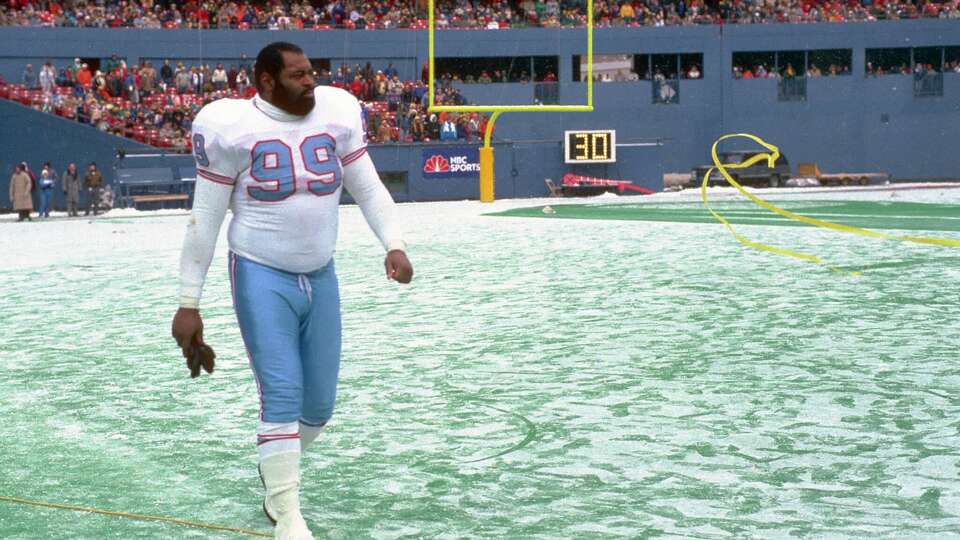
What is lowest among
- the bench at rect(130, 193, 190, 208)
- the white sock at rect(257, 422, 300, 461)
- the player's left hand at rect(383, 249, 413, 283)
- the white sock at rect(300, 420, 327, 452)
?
the bench at rect(130, 193, 190, 208)

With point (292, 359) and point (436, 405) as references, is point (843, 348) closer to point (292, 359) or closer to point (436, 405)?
→ point (436, 405)

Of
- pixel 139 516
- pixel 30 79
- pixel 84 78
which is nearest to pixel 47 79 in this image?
pixel 30 79

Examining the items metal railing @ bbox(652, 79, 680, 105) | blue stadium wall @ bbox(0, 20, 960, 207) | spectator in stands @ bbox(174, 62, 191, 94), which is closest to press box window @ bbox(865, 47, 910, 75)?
A: blue stadium wall @ bbox(0, 20, 960, 207)

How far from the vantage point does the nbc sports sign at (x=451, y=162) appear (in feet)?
134

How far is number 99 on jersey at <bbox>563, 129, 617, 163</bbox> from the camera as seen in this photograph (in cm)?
4225

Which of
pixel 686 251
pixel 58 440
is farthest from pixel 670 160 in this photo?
pixel 58 440

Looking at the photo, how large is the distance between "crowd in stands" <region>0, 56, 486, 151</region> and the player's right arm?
34798 mm

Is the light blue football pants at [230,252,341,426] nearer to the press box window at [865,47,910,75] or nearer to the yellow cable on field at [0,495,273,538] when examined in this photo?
the yellow cable on field at [0,495,273,538]

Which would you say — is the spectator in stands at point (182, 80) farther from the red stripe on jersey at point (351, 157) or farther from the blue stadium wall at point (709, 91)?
the red stripe on jersey at point (351, 157)

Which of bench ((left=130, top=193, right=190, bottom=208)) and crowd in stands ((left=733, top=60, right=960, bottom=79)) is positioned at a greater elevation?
crowd in stands ((left=733, top=60, right=960, bottom=79))

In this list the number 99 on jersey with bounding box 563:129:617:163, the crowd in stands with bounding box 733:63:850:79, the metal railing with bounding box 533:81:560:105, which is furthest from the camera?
the crowd in stands with bounding box 733:63:850:79

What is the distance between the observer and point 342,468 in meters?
6.42

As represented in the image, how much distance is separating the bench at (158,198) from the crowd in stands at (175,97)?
1822 mm

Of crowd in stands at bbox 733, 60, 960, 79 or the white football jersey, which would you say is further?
crowd in stands at bbox 733, 60, 960, 79
